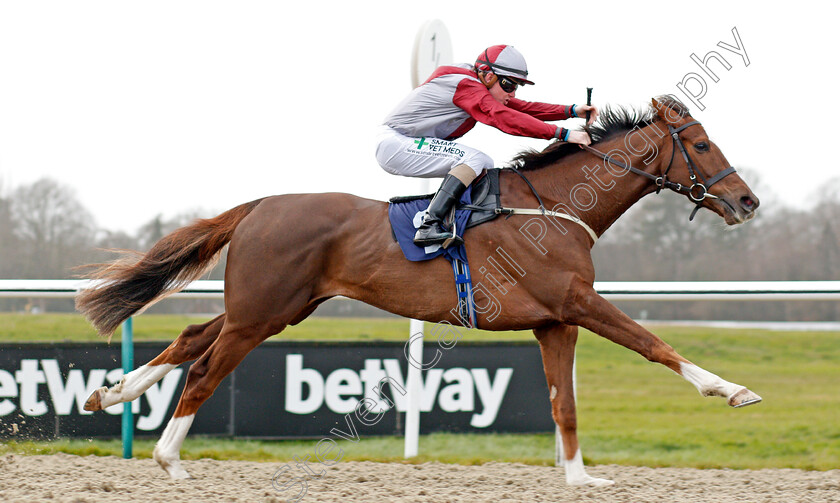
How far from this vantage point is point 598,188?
13.9 ft

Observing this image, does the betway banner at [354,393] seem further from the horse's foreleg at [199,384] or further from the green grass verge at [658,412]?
the horse's foreleg at [199,384]

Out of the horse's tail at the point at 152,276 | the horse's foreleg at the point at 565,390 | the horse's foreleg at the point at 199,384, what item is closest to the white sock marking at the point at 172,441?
the horse's foreleg at the point at 199,384

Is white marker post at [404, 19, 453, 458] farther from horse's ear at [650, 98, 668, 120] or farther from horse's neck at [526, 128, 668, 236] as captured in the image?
horse's ear at [650, 98, 668, 120]

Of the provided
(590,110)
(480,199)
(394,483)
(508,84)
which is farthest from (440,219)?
(394,483)

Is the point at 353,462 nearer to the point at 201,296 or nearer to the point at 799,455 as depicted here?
the point at 201,296

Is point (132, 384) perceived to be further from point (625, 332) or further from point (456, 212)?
point (625, 332)

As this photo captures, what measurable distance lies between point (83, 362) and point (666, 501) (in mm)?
3866

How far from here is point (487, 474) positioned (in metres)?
4.69

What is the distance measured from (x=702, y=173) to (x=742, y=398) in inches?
48.0

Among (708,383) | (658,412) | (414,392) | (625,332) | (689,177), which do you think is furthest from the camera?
(658,412)

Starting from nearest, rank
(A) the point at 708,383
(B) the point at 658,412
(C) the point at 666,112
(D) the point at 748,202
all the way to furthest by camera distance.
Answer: (A) the point at 708,383 < (D) the point at 748,202 < (C) the point at 666,112 < (B) the point at 658,412

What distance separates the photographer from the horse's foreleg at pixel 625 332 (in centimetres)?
372

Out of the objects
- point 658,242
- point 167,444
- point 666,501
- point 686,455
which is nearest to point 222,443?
point 167,444

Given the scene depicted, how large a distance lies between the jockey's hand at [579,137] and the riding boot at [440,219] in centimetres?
67
